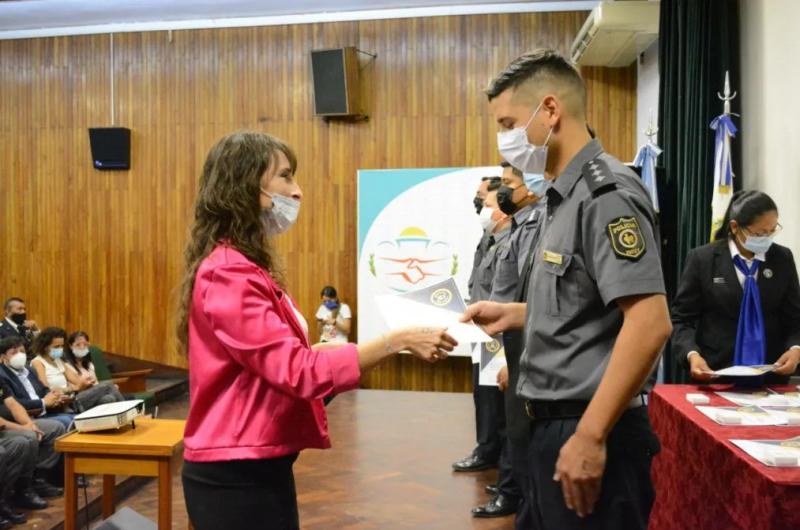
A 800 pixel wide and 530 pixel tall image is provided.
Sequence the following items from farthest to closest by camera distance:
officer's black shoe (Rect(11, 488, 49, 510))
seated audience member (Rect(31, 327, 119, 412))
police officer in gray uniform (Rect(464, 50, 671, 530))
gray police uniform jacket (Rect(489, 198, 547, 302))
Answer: seated audience member (Rect(31, 327, 119, 412)) → officer's black shoe (Rect(11, 488, 49, 510)) → gray police uniform jacket (Rect(489, 198, 547, 302)) → police officer in gray uniform (Rect(464, 50, 671, 530))

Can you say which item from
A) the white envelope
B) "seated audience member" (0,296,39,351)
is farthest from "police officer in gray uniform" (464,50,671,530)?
"seated audience member" (0,296,39,351)

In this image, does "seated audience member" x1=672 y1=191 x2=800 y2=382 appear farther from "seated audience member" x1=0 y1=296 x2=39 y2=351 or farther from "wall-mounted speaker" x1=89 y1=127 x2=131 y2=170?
"wall-mounted speaker" x1=89 y1=127 x2=131 y2=170

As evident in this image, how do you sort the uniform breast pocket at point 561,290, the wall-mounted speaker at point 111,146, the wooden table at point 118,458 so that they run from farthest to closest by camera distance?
1. the wall-mounted speaker at point 111,146
2. the wooden table at point 118,458
3. the uniform breast pocket at point 561,290

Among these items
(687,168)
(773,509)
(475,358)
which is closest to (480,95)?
(687,168)

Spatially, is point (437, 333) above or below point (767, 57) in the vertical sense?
below

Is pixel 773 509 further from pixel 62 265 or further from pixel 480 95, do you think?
pixel 62 265

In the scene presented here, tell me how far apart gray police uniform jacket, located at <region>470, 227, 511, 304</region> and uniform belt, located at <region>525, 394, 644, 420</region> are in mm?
2093

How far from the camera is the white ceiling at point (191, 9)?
308 inches

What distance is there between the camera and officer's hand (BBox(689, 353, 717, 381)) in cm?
278

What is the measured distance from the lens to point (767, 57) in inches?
170

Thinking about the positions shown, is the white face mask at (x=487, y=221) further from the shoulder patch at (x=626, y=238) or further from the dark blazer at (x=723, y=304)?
the shoulder patch at (x=626, y=238)

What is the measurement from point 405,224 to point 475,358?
11.6 feet

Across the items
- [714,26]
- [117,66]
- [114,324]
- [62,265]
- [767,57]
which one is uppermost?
[117,66]

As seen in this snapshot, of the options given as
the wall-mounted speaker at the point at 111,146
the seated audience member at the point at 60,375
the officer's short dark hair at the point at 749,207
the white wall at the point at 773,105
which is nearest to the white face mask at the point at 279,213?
the officer's short dark hair at the point at 749,207
